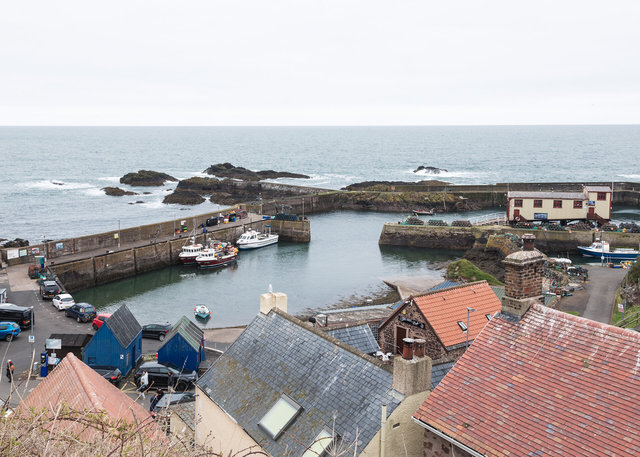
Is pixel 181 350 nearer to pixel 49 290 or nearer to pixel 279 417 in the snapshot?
pixel 279 417

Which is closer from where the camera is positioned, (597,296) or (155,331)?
(155,331)

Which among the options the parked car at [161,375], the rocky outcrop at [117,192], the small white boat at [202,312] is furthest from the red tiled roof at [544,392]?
the rocky outcrop at [117,192]

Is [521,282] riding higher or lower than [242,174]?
higher

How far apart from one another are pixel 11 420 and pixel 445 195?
7565 centimetres

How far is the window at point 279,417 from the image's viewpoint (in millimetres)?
11891

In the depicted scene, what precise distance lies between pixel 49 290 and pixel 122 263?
1181 centimetres

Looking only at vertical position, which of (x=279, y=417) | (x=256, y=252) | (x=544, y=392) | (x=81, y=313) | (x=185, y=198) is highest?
(x=544, y=392)

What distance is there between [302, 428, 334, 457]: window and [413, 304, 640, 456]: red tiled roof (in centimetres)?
167

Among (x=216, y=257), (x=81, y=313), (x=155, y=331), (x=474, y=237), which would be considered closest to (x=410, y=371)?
(x=155, y=331)

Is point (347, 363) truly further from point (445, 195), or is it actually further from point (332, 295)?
point (445, 195)

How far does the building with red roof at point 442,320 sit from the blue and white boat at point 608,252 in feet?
106

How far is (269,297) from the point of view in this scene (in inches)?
605

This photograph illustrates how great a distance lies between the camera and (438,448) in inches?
416

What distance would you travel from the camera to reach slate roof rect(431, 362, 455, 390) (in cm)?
1267
